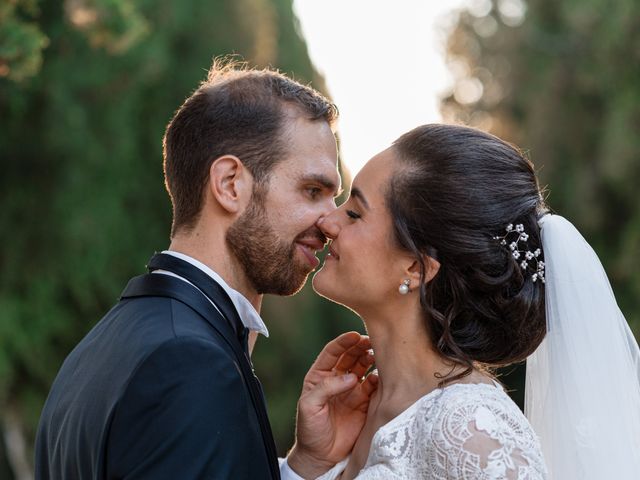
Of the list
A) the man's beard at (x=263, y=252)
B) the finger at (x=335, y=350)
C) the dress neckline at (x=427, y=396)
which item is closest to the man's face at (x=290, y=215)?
the man's beard at (x=263, y=252)

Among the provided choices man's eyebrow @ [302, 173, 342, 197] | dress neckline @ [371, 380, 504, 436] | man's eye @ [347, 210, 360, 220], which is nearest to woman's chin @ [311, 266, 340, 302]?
man's eye @ [347, 210, 360, 220]

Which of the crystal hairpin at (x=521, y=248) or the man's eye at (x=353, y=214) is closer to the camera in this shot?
the crystal hairpin at (x=521, y=248)

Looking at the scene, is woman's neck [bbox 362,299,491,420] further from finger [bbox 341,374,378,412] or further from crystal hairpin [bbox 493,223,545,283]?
crystal hairpin [bbox 493,223,545,283]

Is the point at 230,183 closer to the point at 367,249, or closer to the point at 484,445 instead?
the point at 367,249

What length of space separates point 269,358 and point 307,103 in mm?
10682

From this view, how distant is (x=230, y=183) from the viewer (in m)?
3.21

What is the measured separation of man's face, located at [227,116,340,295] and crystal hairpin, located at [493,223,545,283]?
0.66m

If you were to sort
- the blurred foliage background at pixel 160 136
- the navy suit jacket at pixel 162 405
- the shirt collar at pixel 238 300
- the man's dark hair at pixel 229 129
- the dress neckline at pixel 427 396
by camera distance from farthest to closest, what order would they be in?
the blurred foliage background at pixel 160 136, the man's dark hair at pixel 229 129, the shirt collar at pixel 238 300, the dress neckline at pixel 427 396, the navy suit jacket at pixel 162 405

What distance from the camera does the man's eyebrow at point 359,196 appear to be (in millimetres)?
3184

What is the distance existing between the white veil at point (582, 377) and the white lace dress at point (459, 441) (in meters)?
0.35

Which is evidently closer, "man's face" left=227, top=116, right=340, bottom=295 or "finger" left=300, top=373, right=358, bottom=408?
"man's face" left=227, top=116, right=340, bottom=295

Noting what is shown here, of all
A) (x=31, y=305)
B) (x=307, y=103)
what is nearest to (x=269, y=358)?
(x=31, y=305)

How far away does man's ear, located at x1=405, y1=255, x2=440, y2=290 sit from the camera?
307cm

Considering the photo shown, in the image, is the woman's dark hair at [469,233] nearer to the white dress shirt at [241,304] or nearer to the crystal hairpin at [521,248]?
the crystal hairpin at [521,248]
